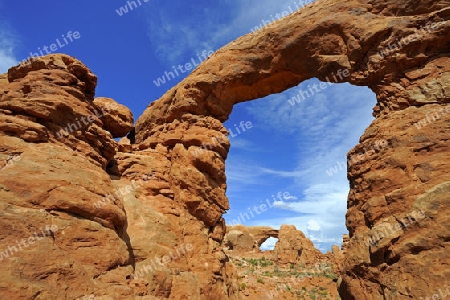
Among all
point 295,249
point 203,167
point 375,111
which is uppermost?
point 203,167

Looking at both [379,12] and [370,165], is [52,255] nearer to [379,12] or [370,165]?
[370,165]

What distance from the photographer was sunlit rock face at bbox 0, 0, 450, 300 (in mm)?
7562

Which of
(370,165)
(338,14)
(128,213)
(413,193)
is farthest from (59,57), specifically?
(413,193)

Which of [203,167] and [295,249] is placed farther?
[295,249]

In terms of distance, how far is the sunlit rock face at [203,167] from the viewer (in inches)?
298

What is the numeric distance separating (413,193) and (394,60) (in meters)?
5.46

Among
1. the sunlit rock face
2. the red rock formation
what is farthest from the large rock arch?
the red rock formation

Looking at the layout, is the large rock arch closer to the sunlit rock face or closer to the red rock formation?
the sunlit rock face

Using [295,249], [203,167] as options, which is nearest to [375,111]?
[203,167]

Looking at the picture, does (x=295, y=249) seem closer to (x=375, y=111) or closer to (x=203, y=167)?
(x=203, y=167)

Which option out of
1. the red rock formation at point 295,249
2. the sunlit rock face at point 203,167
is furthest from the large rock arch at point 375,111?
the red rock formation at point 295,249

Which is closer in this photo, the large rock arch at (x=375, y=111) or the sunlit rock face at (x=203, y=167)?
the sunlit rock face at (x=203, y=167)

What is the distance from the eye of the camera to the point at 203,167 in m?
14.0

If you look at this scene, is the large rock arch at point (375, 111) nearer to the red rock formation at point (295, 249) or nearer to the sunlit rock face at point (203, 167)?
the sunlit rock face at point (203, 167)
